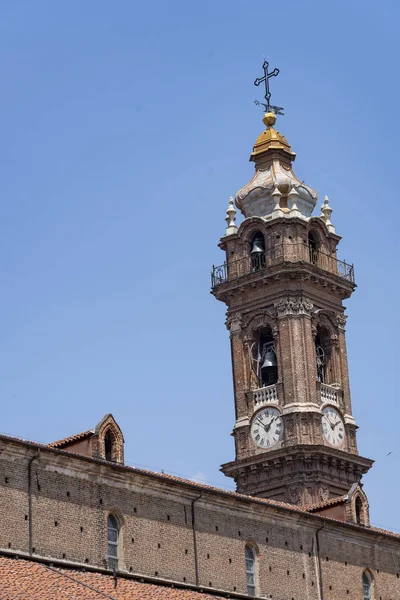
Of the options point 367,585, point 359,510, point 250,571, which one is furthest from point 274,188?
point 250,571

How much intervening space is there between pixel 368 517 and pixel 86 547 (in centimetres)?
1629

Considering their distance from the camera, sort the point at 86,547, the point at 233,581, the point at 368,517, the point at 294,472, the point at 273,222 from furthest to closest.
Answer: the point at 273,222 → the point at 294,472 → the point at 368,517 → the point at 233,581 → the point at 86,547

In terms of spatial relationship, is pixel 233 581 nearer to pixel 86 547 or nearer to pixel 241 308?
pixel 86 547

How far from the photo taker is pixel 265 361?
71.2 metres

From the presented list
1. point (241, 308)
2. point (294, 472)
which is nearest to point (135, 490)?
point (294, 472)

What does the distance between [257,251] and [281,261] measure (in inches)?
83.9

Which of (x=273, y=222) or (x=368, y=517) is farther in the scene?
(x=273, y=222)

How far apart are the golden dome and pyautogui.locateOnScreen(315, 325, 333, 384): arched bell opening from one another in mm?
9245

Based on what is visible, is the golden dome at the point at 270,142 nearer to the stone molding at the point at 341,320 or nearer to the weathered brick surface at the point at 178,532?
the stone molding at the point at 341,320

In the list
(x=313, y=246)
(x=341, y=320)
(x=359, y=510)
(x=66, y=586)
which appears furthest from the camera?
(x=313, y=246)

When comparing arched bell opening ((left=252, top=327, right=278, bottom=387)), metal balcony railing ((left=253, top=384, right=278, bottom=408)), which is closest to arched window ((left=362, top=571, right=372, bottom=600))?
metal balcony railing ((left=253, top=384, right=278, bottom=408))

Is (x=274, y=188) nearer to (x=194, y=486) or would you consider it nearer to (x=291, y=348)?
(x=291, y=348)

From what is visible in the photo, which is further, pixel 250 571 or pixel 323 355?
pixel 323 355

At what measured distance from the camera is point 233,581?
50750mm
